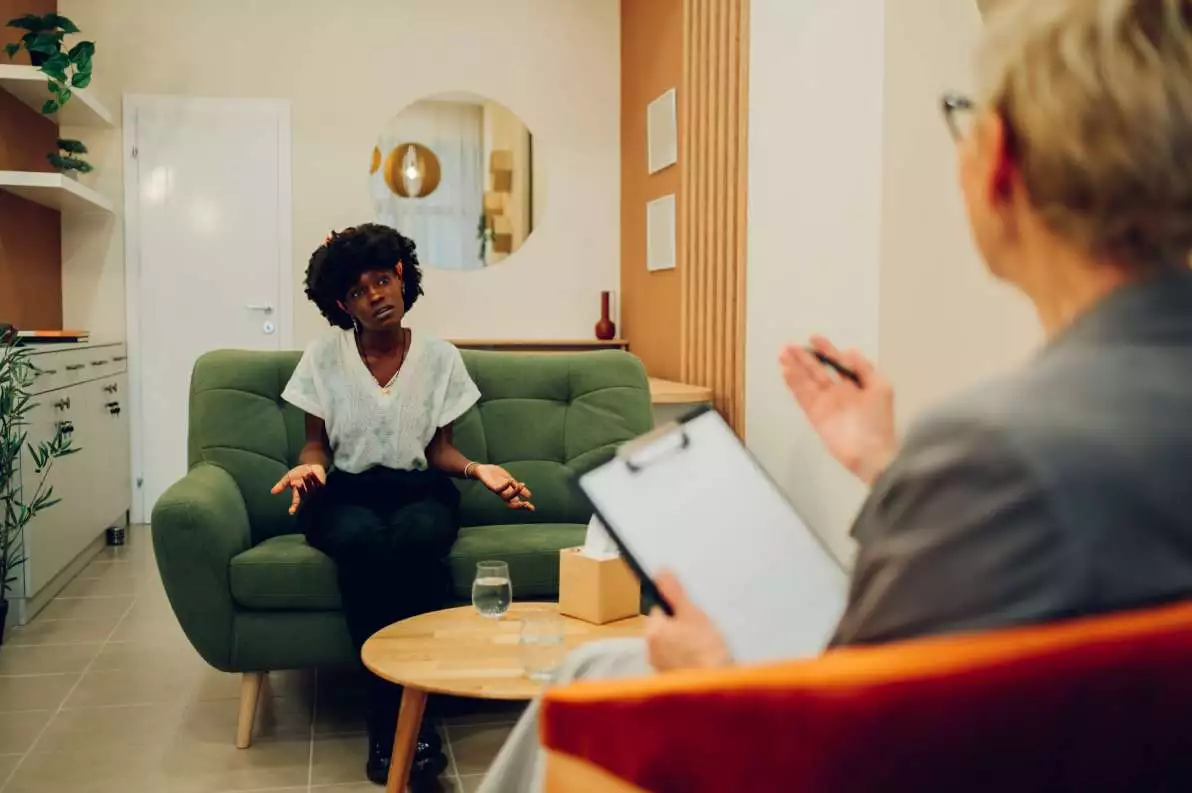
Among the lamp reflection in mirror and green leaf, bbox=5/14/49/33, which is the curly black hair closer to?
green leaf, bbox=5/14/49/33

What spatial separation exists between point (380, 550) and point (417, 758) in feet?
1.62

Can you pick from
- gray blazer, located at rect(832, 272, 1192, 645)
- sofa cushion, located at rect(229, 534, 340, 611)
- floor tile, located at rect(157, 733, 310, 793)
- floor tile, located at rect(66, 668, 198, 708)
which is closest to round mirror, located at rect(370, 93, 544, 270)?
floor tile, located at rect(66, 668, 198, 708)

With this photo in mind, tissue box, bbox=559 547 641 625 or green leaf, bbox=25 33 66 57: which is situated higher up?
green leaf, bbox=25 33 66 57

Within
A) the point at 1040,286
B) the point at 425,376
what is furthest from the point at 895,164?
the point at 1040,286

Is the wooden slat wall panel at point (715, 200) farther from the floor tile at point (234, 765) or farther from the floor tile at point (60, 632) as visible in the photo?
the floor tile at point (60, 632)

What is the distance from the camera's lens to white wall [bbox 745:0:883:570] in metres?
2.56

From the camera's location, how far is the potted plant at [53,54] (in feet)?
13.3

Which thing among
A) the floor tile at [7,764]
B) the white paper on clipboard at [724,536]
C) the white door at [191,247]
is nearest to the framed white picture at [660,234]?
the white door at [191,247]

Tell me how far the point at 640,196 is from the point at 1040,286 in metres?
4.80

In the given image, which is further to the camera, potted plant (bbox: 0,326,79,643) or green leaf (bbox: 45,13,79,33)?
green leaf (bbox: 45,13,79,33)

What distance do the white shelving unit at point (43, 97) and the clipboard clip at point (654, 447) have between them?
4.02 meters

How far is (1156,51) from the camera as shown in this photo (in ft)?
2.00

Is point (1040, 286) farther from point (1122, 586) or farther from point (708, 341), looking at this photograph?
point (708, 341)

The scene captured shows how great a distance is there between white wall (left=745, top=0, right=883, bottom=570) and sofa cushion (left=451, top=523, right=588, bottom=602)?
731 millimetres
